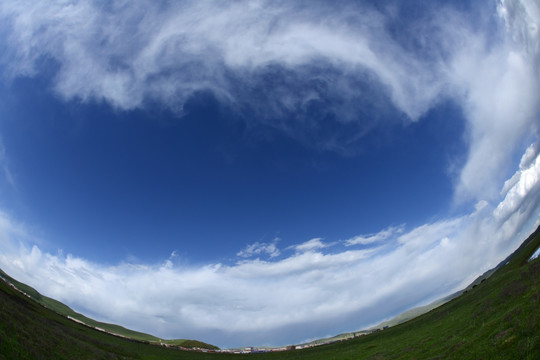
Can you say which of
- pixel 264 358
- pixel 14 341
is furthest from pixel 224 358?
pixel 14 341

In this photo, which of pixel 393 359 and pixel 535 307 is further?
pixel 393 359

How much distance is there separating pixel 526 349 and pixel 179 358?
398 ft

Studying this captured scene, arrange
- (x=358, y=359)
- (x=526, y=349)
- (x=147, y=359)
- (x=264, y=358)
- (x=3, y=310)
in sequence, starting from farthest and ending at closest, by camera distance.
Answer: (x=264, y=358) → (x=147, y=359) → (x=358, y=359) → (x=3, y=310) → (x=526, y=349)

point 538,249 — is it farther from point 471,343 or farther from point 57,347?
point 57,347

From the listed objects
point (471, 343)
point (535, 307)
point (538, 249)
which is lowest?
point (471, 343)

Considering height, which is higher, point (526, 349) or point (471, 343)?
point (471, 343)

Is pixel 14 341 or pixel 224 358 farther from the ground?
pixel 224 358

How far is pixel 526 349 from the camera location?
20141 mm

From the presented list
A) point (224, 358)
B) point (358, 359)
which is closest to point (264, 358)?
point (224, 358)

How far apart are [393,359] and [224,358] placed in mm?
121661

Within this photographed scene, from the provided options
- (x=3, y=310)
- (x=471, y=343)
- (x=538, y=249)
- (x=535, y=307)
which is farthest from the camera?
(x=538, y=249)

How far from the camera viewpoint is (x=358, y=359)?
215ft

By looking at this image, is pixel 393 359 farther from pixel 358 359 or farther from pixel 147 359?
pixel 147 359

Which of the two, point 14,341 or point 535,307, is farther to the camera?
point 14,341
